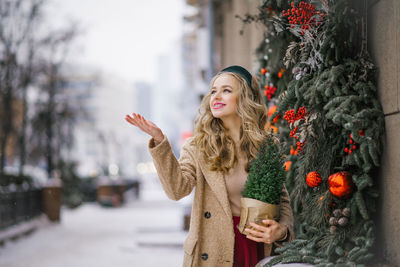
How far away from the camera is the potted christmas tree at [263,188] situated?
289 cm

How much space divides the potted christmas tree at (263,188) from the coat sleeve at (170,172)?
0.42m

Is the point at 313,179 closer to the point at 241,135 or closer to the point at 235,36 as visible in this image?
the point at 241,135

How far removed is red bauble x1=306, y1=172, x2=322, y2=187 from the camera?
9.68 feet

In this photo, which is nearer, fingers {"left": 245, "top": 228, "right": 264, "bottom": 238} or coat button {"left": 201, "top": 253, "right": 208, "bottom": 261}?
fingers {"left": 245, "top": 228, "right": 264, "bottom": 238}

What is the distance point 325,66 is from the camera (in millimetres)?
3059

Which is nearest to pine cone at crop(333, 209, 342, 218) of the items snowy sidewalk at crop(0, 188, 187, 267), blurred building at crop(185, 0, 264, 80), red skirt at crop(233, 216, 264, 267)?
red skirt at crop(233, 216, 264, 267)

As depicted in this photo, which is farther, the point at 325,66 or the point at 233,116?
the point at 233,116

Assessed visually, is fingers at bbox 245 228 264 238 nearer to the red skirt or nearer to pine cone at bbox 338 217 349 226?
the red skirt

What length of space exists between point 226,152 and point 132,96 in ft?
365

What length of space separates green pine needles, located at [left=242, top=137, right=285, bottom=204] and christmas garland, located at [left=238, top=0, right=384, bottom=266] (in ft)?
0.57

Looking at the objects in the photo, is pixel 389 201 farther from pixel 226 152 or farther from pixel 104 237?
pixel 104 237

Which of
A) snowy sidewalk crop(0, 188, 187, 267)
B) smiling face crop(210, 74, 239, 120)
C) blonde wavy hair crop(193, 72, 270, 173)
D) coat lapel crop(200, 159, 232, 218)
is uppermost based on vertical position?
smiling face crop(210, 74, 239, 120)

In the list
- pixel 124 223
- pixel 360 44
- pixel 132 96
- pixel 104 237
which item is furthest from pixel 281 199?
pixel 132 96

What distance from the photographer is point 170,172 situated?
3000mm
